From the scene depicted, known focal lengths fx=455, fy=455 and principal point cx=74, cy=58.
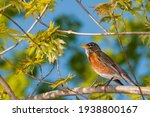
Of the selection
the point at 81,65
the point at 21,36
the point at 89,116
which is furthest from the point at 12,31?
the point at 81,65

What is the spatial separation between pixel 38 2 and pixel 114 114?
1.74 meters

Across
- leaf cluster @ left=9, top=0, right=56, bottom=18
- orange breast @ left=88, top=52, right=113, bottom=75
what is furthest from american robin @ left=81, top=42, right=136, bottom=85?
leaf cluster @ left=9, top=0, right=56, bottom=18

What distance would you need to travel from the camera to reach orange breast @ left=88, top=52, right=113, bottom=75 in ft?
19.6

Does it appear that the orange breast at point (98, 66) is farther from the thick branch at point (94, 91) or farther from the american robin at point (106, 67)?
the thick branch at point (94, 91)

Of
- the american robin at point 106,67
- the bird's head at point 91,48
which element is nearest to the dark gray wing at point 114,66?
the american robin at point 106,67

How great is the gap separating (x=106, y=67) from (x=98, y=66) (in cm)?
12

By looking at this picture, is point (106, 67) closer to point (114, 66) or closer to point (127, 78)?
point (114, 66)

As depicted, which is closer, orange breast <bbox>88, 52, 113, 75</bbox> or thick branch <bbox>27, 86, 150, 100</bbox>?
thick branch <bbox>27, 86, 150, 100</bbox>

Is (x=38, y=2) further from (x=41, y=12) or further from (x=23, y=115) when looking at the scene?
(x=23, y=115)

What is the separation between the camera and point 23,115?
19.6ft

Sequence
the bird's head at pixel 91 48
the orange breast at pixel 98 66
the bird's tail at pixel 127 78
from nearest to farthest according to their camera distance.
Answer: the bird's tail at pixel 127 78, the orange breast at pixel 98 66, the bird's head at pixel 91 48

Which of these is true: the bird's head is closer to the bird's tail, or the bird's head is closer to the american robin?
the american robin

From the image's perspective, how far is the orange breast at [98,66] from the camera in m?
5.99

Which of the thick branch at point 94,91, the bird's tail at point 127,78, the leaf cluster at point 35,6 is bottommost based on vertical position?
the thick branch at point 94,91
